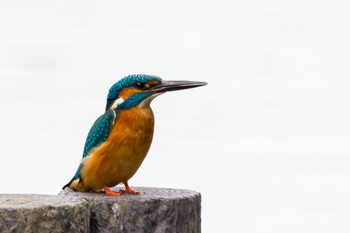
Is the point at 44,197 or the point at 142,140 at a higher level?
the point at 142,140

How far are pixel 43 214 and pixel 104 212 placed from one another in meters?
0.90

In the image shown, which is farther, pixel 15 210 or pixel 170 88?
pixel 170 88

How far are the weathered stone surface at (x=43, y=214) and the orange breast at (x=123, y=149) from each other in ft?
2.34

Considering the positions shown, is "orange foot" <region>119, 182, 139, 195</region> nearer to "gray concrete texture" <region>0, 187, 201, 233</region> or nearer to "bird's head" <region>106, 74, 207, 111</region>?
"gray concrete texture" <region>0, 187, 201, 233</region>

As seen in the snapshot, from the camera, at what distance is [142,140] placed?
256 inches

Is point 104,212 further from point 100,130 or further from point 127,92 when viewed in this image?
point 127,92

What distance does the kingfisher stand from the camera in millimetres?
6461

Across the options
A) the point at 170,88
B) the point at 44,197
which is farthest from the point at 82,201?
the point at 170,88

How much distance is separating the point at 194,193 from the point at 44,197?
1430 mm

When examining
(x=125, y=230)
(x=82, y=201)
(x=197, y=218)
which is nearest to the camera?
(x=82, y=201)

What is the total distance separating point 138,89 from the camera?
6562 millimetres

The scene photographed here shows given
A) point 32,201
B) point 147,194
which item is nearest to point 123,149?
point 147,194

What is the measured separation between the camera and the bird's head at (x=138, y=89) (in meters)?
6.54

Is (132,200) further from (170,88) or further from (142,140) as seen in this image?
(170,88)
